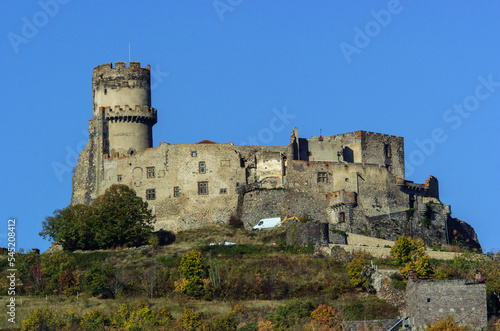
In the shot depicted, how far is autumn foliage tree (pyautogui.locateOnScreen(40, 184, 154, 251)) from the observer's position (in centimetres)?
A: 8150

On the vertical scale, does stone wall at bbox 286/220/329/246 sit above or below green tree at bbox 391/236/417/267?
above

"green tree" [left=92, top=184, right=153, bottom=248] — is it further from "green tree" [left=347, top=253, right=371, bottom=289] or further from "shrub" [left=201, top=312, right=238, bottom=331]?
"shrub" [left=201, top=312, right=238, bottom=331]

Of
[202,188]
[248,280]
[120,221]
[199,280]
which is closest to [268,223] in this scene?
[202,188]

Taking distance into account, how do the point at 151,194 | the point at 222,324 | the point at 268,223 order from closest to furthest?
1. the point at 222,324
2. the point at 268,223
3. the point at 151,194

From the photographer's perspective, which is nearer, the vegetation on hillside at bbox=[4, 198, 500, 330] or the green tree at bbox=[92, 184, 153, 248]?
the vegetation on hillside at bbox=[4, 198, 500, 330]

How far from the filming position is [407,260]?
240ft

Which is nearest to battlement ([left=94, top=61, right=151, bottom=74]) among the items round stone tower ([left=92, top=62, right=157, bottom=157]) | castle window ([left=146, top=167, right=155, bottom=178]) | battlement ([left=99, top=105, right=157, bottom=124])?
round stone tower ([left=92, top=62, right=157, bottom=157])

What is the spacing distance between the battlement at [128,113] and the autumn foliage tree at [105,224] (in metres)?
9.23

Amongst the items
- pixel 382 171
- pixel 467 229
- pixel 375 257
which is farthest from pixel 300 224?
pixel 467 229

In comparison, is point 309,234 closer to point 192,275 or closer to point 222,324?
point 192,275

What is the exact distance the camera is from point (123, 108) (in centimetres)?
9138

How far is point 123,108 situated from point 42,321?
2988cm

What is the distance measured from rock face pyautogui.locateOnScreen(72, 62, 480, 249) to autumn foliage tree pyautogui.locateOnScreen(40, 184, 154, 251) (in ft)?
16.3

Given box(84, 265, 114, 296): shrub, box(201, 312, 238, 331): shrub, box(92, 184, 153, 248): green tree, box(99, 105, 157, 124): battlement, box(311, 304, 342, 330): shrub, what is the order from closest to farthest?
box(201, 312, 238, 331): shrub
box(311, 304, 342, 330): shrub
box(84, 265, 114, 296): shrub
box(92, 184, 153, 248): green tree
box(99, 105, 157, 124): battlement
